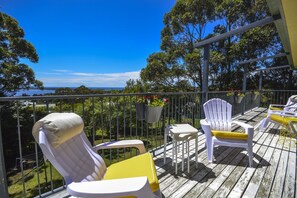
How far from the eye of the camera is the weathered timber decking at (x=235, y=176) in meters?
1.98

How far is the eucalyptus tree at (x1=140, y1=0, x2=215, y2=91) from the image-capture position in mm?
11750

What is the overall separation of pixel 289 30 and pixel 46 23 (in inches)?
618

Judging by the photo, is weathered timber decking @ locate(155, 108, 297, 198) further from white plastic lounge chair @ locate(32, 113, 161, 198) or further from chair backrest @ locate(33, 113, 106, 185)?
chair backrest @ locate(33, 113, 106, 185)

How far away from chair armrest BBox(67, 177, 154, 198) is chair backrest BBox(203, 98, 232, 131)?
2652 millimetres

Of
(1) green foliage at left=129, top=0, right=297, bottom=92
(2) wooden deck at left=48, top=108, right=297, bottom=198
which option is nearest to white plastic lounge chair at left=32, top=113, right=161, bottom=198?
(2) wooden deck at left=48, top=108, right=297, bottom=198

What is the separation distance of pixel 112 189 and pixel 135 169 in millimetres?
641

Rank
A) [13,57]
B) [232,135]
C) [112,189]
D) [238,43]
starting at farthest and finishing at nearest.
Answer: [238,43] < [13,57] < [232,135] < [112,189]

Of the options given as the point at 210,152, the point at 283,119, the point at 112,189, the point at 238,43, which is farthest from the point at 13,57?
the point at 238,43

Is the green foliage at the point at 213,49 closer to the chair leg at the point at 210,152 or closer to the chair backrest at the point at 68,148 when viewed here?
the chair leg at the point at 210,152

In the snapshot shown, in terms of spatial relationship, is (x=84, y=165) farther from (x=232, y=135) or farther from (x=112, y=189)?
(x=232, y=135)

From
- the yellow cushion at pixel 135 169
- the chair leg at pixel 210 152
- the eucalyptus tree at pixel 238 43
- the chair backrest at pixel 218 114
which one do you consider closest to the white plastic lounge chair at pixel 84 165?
the yellow cushion at pixel 135 169

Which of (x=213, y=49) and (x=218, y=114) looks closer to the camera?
(x=218, y=114)

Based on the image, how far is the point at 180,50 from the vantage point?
41.2ft

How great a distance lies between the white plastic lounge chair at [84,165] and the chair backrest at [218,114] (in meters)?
1.97
